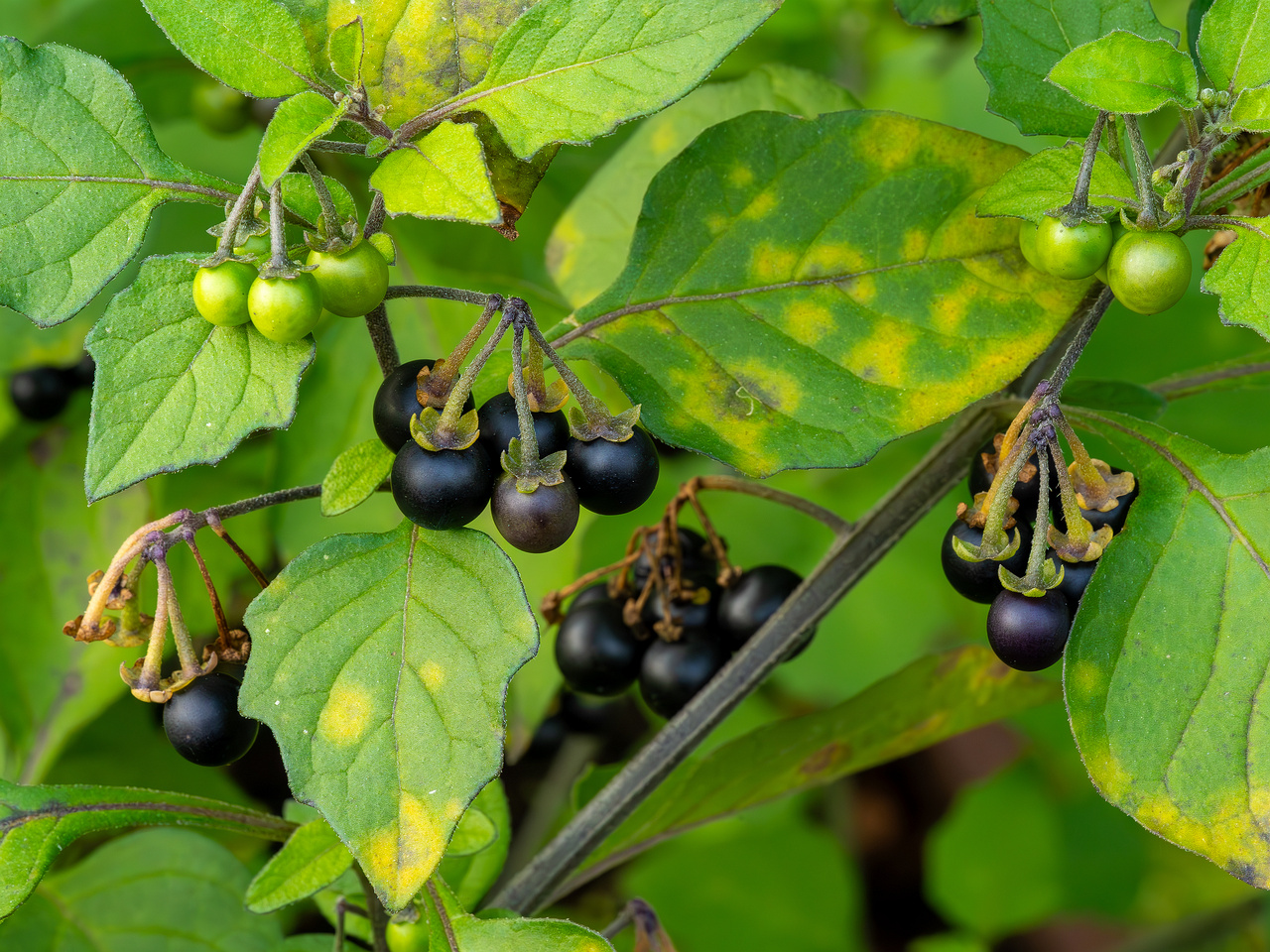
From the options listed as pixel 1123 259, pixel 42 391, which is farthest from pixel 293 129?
pixel 42 391

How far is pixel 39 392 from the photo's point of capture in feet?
6.21

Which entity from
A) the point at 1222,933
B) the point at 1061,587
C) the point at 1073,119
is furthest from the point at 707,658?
the point at 1222,933

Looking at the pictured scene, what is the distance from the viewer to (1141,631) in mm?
1010

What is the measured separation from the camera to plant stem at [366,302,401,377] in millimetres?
1045

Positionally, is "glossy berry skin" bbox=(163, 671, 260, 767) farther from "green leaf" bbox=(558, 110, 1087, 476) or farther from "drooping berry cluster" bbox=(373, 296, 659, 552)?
"green leaf" bbox=(558, 110, 1087, 476)

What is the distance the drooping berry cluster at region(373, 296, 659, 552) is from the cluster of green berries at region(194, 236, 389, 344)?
0.09m

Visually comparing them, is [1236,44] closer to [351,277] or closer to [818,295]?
[818,295]

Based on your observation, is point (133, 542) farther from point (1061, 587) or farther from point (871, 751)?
point (871, 751)

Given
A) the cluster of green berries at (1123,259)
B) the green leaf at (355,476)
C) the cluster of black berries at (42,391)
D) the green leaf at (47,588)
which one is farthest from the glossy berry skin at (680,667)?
the cluster of black berries at (42,391)

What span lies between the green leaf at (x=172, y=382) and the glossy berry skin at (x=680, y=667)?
690 millimetres

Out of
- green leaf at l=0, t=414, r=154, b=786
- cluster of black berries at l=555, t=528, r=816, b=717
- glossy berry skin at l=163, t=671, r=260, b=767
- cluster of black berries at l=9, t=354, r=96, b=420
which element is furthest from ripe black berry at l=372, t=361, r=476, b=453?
cluster of black berries at l=9, t=354, r=96, b=420

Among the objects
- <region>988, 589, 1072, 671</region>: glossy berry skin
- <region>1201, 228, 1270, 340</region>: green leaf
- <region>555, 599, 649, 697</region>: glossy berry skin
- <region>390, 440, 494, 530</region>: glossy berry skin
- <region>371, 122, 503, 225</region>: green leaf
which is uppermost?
<region>371, 122, 503, 225</region>: green leaf

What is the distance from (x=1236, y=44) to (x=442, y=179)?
27.9 inches

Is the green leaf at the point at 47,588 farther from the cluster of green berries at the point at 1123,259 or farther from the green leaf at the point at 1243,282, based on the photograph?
the green leaf at the point at 1243,282
